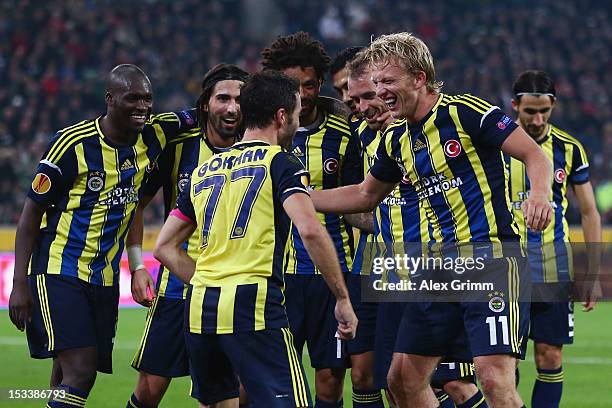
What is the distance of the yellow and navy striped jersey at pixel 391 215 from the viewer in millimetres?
6176

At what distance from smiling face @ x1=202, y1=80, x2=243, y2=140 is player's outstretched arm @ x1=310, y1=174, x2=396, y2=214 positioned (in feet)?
2.03

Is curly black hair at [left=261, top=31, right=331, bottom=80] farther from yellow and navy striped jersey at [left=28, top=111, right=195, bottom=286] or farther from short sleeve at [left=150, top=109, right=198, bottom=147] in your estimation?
yellow and navy striped jersey at [left=28, top=111, right=195, bottom=286]

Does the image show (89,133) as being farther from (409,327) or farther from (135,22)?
(135,22)

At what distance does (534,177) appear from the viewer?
523 centimetres

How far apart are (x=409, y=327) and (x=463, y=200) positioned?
750 mm

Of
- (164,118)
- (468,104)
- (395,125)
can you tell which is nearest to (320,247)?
(468,104)

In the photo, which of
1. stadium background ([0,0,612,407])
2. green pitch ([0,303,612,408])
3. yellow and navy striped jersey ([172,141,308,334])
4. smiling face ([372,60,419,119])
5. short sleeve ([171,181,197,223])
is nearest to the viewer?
yellow and navy striped jersey ([172,141,308,334])

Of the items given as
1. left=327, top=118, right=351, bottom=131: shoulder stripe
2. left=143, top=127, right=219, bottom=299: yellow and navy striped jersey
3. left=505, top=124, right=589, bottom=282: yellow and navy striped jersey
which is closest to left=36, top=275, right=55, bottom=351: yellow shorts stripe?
left=143, top=127, right=219, bottom=299: yellow and navy striped jersey

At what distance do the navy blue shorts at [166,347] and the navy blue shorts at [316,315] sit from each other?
27.6 inches

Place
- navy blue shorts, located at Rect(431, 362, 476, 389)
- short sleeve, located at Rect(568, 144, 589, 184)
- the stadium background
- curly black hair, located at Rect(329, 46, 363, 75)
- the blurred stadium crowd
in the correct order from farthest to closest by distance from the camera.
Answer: the blurred stadium crowd, the stadium background, short sleeve, located at Rect(568, 144, 589, 184), curly black hair, located at Rect(329, 46, 363, 75), navy blue shorts, located at Rect(431, 362, 476, 389)

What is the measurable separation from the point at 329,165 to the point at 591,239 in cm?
241

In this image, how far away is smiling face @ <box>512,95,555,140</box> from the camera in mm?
7965

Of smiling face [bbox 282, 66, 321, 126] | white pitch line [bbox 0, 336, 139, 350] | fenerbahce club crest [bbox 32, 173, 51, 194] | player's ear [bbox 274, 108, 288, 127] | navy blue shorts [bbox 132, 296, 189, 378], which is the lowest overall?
navy blue shorts [bbox 132, 296, 189, 378]

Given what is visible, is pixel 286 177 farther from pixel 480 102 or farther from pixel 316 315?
Result: pixel 316 315
